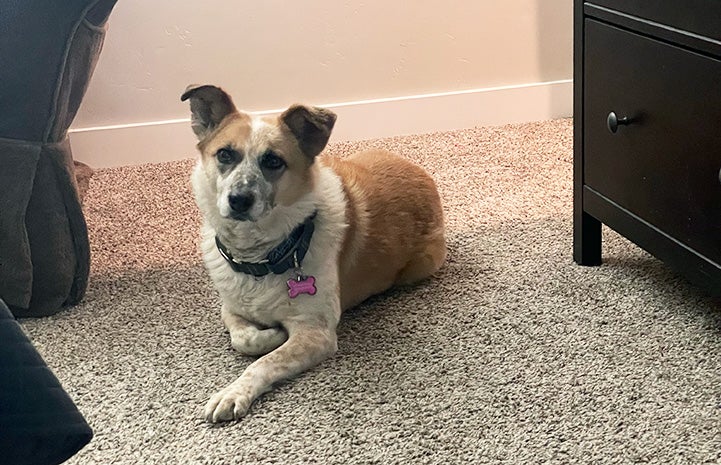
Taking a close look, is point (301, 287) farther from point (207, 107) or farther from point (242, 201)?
point (207, 107)

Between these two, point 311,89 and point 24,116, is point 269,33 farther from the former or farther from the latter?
point 24,116

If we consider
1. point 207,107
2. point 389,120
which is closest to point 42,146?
point 207,107

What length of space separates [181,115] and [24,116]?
121cm

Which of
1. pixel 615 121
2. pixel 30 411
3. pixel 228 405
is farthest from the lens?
pixel 615 121

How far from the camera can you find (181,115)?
280 cm

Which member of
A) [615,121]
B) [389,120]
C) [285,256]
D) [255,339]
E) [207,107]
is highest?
[207,107]

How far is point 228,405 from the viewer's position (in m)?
1.37

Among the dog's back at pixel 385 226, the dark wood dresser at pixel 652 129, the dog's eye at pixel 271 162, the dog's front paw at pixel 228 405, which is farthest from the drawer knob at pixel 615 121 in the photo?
the dog's front paw at pixel 228 405

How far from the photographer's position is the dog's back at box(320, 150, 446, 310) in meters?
1.71

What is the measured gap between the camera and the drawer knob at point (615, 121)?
163cm

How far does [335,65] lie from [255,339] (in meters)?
1.51

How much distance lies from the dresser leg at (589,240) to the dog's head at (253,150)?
64 cm

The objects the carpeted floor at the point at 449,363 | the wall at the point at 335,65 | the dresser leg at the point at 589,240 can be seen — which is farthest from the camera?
the wall at the point at 335,65

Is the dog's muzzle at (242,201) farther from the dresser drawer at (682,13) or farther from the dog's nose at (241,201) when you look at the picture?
the dresser drawer at (682,13)
